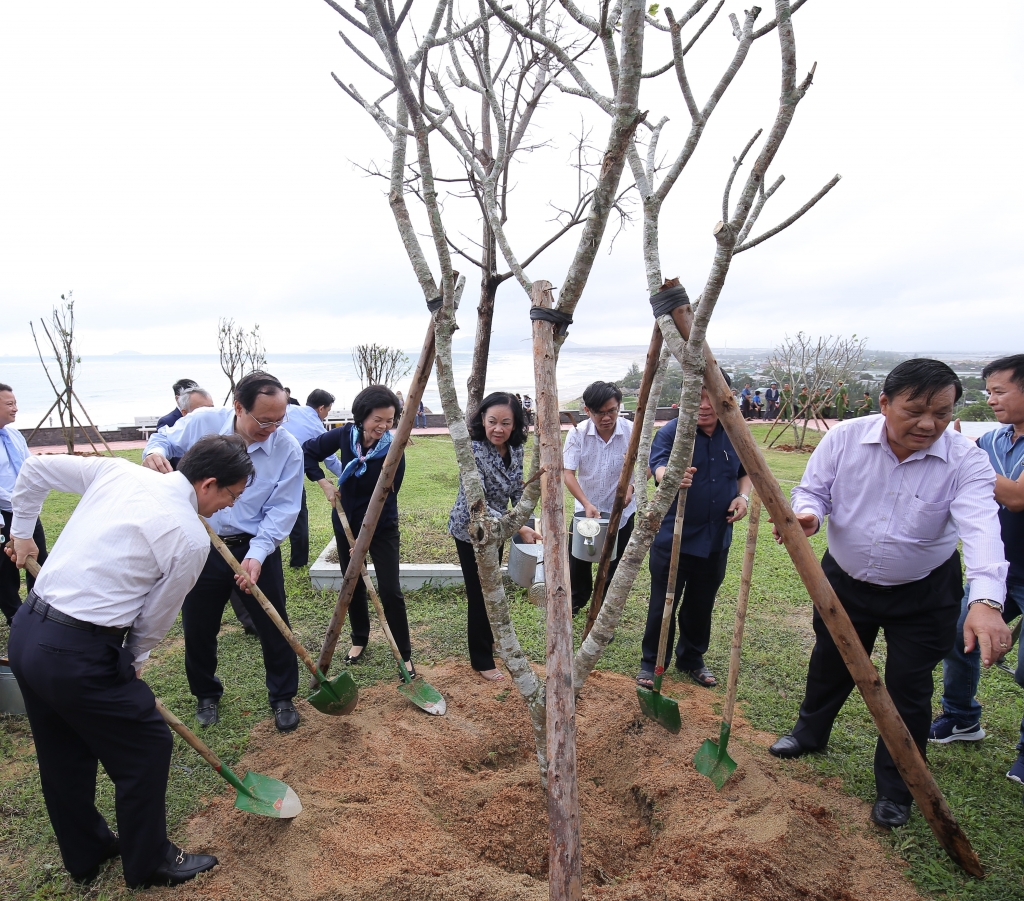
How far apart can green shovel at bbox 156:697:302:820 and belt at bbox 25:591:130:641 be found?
516 millimetres

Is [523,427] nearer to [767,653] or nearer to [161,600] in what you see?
[161,600]

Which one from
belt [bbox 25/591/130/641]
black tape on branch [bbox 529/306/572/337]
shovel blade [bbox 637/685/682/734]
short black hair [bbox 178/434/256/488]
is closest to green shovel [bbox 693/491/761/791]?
shovel blade [bbox 637/685/682/734]

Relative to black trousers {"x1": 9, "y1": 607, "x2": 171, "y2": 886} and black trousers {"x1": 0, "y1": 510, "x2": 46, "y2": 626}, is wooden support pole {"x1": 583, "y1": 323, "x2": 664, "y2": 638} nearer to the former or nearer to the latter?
black trousers {"x1": 9, "y1": 607, "x2": 171, "y2": 886}

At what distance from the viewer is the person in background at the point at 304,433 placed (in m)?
5.02

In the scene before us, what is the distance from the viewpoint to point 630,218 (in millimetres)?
5258

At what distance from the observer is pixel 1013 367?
110 inches

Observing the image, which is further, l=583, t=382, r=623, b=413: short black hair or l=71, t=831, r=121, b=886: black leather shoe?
l=583, t=382, r=623, b=413: short black hair

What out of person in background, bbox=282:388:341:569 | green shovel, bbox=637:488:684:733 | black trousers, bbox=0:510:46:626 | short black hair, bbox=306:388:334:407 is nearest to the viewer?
green shovel, bbox=637:488:684:733

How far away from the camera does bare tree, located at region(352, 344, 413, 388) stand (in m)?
19.5

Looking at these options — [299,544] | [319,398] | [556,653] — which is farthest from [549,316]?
[319,398]

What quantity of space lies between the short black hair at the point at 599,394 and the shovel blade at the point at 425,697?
205 centimetres

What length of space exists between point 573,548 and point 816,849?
213cm

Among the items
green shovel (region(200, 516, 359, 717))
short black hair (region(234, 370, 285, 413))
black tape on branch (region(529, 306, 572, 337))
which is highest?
black tape on branch (region(529, 306, 572, 337))

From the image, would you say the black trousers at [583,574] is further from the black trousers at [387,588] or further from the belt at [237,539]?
the belt at [237,539]
